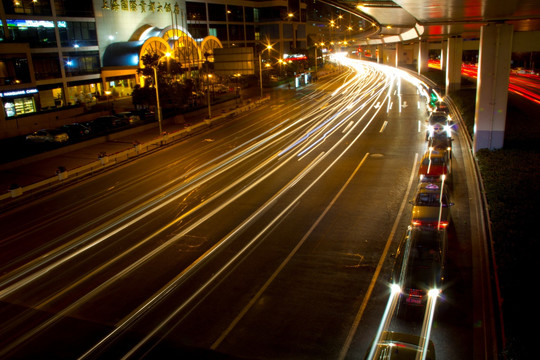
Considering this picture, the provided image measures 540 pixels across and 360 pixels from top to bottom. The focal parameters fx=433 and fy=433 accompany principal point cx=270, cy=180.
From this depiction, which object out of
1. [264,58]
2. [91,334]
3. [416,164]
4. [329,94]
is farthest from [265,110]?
[264,58]

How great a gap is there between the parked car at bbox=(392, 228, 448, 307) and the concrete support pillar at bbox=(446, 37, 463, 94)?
139 feet

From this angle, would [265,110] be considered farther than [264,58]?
No

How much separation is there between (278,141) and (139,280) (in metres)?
18.5

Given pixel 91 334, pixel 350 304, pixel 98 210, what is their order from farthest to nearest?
pixel 98 210 < pixel 350 304 < pixel 91 334

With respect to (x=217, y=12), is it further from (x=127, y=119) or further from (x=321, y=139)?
(x=321, y=139)

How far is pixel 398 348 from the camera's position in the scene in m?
7.26

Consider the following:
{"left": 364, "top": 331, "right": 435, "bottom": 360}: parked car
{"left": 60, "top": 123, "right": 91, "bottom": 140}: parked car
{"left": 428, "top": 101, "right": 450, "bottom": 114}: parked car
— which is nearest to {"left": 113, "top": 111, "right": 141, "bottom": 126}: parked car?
{"left": 60, "top": 123, "right": 91, "bottom": 140}: parked car

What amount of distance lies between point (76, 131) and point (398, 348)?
31.7 m

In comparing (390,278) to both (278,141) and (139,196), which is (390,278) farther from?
(278,141)

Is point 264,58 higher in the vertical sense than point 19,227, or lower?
higher

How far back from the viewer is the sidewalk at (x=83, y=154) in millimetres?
22703

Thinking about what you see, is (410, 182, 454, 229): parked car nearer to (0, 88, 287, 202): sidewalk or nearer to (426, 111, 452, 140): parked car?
Answer: (426, 111, 452, 140): parked car

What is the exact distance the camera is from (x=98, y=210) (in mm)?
17688

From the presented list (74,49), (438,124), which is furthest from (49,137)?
(438,124)
